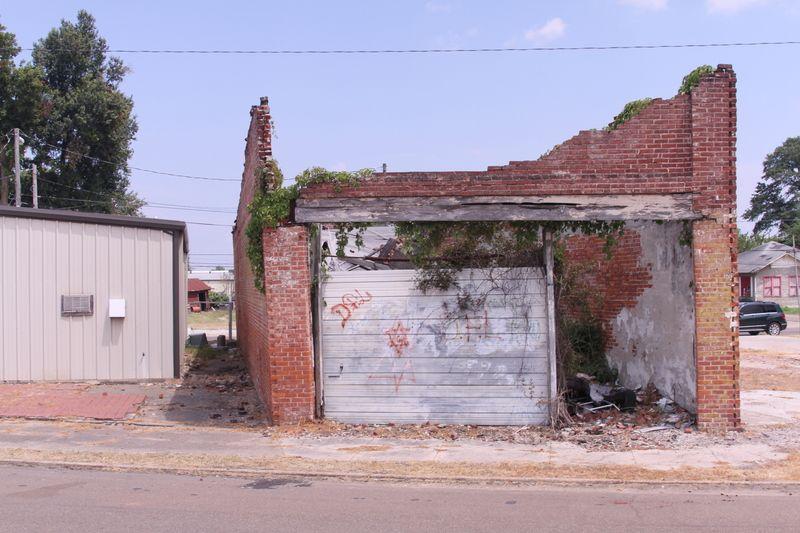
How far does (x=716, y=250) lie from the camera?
10.6 metres

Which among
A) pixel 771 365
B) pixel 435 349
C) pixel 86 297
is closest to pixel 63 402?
pixel 86 297

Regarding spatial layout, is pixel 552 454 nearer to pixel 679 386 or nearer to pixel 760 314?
pixel 679 386

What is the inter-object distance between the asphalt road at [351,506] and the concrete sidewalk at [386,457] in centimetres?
45

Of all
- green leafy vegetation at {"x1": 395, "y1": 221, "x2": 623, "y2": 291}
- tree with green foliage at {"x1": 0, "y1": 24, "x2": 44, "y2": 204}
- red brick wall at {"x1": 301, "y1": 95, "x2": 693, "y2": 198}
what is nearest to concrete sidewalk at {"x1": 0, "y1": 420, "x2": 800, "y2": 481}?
green leafy vegetation at {"x1": 395, "y1": 221, "x2": 623, "y2": 291}

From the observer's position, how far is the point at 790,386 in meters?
15.8

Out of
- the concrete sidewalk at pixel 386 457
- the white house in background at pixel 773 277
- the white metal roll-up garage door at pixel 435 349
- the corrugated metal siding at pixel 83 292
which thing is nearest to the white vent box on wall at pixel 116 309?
the corrugated metal siding at pixel 83 292

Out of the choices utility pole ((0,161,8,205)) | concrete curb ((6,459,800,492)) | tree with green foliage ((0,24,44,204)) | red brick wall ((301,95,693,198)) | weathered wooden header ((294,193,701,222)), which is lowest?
concrete curb ((6,459,800,492))

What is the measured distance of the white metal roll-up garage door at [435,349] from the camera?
11.1 m

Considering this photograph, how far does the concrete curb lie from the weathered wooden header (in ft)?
12.3

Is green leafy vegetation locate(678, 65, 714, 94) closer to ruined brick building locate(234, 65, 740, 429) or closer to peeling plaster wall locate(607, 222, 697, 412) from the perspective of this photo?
ruined brick building locate(234, 65, 740, 429)

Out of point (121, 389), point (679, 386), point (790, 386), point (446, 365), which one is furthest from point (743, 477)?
point (121, 389)

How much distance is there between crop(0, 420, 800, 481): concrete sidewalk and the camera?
8695 millimetres

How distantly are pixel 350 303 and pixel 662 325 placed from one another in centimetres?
485

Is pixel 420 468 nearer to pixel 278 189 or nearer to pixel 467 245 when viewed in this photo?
pixel 467 245
